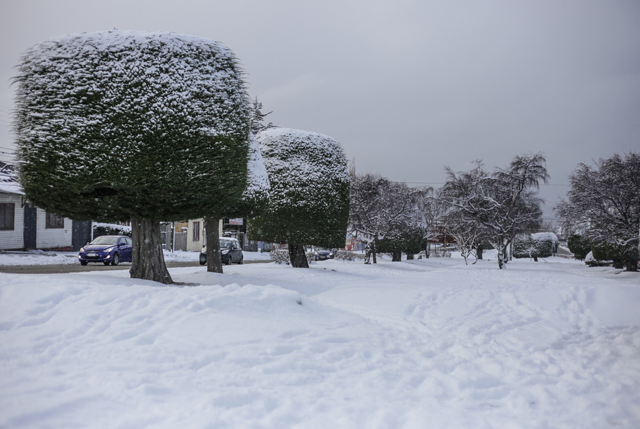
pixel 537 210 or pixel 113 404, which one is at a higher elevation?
pixel 537 210

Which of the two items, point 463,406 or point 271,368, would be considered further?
point 271,368

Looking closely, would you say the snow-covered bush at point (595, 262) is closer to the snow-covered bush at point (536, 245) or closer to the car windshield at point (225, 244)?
the snow-covered bush at point (536, 245)

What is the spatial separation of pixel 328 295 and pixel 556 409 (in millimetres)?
6325

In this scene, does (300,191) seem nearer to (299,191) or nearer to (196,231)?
(299,191)

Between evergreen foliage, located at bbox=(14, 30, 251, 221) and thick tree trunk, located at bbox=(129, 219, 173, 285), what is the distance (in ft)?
2.19

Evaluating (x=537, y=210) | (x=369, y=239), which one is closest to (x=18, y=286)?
(x=369, y=239)

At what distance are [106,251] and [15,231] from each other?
25.8ft

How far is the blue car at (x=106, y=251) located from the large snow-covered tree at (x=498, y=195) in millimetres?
17348

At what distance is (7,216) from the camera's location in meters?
23.8

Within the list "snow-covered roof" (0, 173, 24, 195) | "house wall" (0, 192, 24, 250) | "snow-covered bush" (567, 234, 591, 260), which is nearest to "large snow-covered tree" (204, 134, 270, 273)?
"snow-covered roof" (0, 173, 24, 195)

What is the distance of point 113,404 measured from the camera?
3.29m

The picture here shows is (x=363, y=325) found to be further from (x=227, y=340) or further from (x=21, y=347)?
(x=21, y=347)

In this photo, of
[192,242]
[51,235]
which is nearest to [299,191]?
[51,235]

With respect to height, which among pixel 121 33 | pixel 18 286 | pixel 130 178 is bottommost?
pixel 18 286
